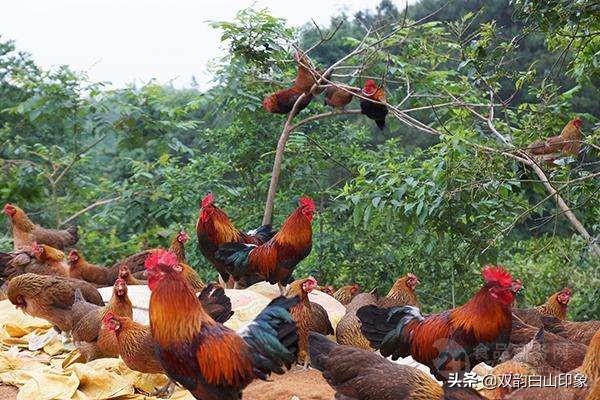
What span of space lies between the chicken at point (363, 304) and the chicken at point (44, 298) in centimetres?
241

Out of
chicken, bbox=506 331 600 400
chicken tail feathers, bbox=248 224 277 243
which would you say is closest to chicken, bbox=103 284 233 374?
chicken tail feathers, bbox=248 224 277 243

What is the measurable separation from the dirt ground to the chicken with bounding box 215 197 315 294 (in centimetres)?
148

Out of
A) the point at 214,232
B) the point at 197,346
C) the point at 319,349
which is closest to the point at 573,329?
the point at 319,349

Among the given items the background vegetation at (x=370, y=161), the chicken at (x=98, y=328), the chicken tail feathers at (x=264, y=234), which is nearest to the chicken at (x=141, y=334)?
the chicken at (x=98, y=328)

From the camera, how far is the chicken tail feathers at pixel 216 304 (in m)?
5.66

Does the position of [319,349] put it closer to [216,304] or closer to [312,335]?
→ [312,335]

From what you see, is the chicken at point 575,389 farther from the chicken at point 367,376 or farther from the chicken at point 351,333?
the chicken at point 351,333

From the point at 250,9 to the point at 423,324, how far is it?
178 inches

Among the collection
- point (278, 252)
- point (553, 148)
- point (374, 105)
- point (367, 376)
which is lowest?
point (367, 376)

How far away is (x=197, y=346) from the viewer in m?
4.68

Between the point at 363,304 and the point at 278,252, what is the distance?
3.56 feet

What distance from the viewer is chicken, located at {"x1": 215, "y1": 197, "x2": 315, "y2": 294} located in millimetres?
7211

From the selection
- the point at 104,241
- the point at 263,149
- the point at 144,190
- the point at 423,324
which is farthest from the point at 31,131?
the point at 423,324

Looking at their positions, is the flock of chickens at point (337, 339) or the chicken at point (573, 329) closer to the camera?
the flock of chickens at point (337, 339)
